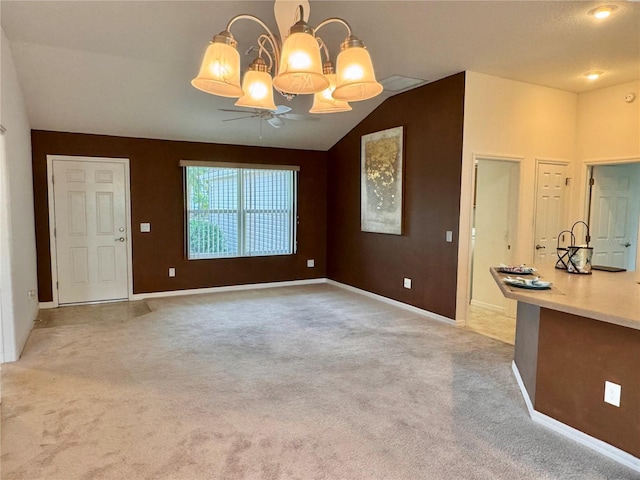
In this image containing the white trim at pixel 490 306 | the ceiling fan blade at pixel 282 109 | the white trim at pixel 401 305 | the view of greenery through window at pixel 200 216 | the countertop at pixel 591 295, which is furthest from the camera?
the view of greenery through window at pixel 200 216

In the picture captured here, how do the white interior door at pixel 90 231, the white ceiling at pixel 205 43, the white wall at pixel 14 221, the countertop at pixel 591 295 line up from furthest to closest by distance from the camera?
the white interior door at pixel 90 231
the white wall at pixel 14 221
the white ceiling at pixel 205 43
the countertop at pixel 591 295

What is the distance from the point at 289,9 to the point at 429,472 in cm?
269

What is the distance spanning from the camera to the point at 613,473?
214 centimetres

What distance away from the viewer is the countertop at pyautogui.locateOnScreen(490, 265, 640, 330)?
210 centimetres

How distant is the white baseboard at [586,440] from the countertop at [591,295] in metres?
0.76

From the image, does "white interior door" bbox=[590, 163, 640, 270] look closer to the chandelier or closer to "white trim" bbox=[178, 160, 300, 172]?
"white trim" bbox=[178, 160, 300, 172]

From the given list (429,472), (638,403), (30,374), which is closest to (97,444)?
(30,374)

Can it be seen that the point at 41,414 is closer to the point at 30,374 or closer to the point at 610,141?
the point at 30,374

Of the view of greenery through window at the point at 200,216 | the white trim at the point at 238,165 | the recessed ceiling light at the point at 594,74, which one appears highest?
the recessed ceiling light at the point at 594,74

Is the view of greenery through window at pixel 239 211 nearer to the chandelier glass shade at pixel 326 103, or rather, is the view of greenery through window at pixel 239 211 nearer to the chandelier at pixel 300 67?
the chandelier glass shade at pixel 326 103

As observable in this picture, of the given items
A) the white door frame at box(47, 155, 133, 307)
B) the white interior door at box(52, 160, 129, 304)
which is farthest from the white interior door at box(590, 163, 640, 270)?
the white interior door at box(52, 160, 129, 304)

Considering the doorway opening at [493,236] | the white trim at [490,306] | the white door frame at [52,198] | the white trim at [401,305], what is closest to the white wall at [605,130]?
the doorway opening at [493,236]

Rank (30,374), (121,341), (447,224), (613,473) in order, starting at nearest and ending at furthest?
1. (613,473)
2. (30,374)
3. (121,341)
4. (447,224)

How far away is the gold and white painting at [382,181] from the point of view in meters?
5.45
